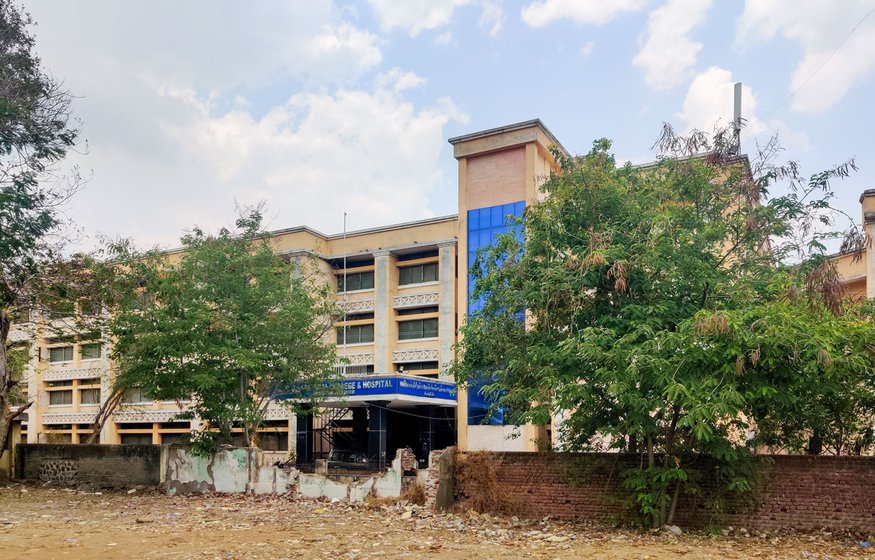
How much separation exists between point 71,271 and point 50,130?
4340 millimetres

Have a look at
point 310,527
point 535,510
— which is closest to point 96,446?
point 310,527

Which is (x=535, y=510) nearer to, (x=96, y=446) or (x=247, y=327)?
(x=247, y=327)

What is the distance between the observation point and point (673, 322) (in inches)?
529

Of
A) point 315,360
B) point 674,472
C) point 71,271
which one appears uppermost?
point 71,271

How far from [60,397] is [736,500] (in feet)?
151

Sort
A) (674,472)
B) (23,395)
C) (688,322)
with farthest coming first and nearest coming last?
(23,395) < (674,472) < (688,322)

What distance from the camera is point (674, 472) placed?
518 inches

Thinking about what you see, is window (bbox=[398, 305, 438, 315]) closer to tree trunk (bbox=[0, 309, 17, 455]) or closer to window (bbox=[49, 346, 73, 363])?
tree trunk (bbox=[0, 309, 17, 455])

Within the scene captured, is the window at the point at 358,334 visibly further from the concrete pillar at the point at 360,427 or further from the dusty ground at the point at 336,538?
the dusty ground at the point at 336,538

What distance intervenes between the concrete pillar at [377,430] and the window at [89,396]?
2290 centimetres

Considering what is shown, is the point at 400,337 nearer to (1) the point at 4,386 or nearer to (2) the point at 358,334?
(2) the point at 358,334

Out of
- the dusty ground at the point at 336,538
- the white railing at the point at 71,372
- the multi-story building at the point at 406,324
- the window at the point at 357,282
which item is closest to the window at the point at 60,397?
the white railing at the point at 71,372

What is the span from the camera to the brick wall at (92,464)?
22.2 meters

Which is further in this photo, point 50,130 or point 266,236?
point 266,236
